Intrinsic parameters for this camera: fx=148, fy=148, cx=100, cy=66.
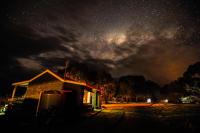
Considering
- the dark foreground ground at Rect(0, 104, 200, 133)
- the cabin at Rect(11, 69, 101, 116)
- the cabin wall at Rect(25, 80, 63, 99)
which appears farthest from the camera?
the cabin wall at Rect(25, 80, 63, 99)

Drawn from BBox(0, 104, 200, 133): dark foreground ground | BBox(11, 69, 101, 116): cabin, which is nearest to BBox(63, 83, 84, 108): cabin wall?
BBox(11, 69, 101, 116): cabin

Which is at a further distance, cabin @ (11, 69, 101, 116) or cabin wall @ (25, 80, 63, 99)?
cabin wall @ (25, 80, 63, 99)

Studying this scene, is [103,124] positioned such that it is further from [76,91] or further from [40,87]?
[40,87]

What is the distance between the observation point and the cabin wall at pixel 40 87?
58.5 ft

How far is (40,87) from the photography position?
758 inches

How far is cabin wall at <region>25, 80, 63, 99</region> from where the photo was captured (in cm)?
1782

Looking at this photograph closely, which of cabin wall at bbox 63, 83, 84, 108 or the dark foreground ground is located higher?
cabin wall at bbox 63, 83, 84, 108

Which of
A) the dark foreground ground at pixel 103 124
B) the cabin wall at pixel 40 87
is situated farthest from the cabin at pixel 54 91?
the dark foreground ground at pixel 103 124

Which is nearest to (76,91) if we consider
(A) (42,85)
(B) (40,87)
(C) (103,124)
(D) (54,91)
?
(D) (54,91)

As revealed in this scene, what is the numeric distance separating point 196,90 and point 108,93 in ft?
95.7

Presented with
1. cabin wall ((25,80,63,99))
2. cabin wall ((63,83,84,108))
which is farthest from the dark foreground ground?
cabin wall ((25,80,63,99))

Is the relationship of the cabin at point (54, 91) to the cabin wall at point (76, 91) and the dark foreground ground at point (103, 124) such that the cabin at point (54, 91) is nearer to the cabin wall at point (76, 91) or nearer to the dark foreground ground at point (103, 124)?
the cabin wall at point (76, 91)

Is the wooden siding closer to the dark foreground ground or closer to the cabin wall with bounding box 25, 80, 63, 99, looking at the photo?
the cabin wall with bounding box 25, 80, 63, 99

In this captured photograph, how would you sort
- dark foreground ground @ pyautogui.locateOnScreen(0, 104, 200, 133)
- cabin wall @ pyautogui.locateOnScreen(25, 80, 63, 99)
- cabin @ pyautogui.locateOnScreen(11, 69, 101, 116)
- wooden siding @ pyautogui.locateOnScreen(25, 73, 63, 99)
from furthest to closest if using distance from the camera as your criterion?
1. wooden siding @ pyautogui.locateOnScreen(25, 73, 63, 99)
2. cabin wall @ pyautogui.locateOnScreen(25, 80, 63, 99)
3. cabin @ pyautogui.locateOnScreen(11, 69, 101, 116)
4. dark foreground ground @ pyautogui.locateOnScreen(0, 104, 200, 133)
